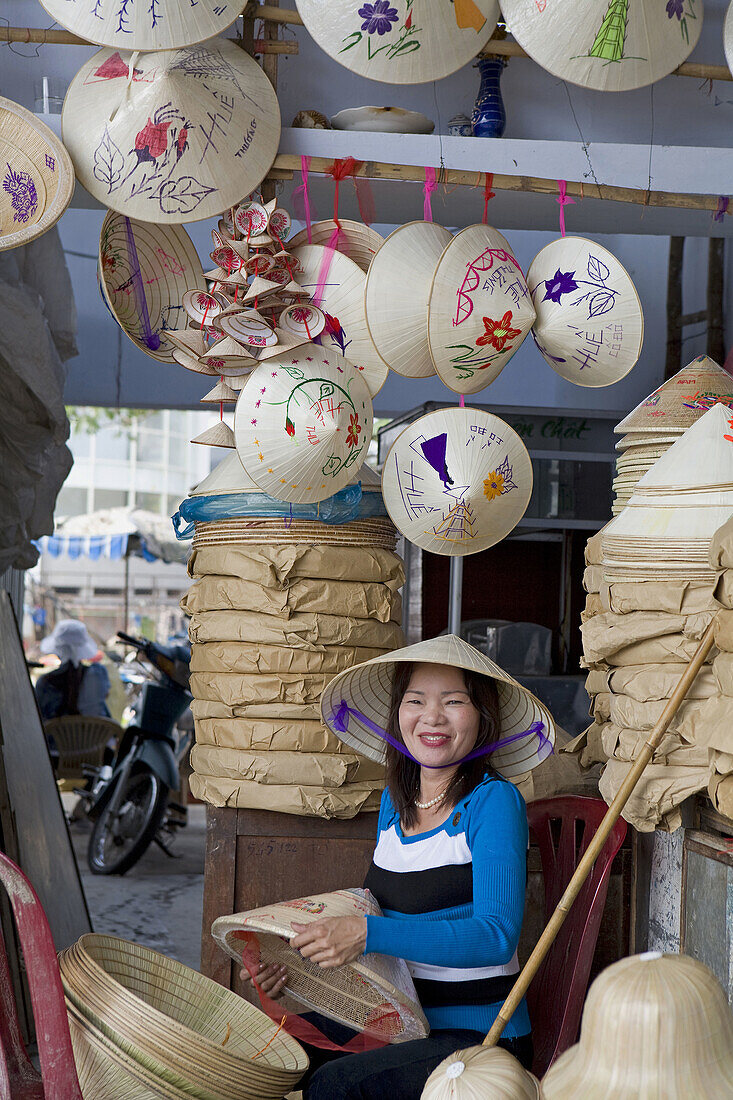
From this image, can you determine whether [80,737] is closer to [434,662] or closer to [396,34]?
[434,662]

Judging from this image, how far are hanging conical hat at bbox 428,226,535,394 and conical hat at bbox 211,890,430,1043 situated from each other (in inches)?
43.9

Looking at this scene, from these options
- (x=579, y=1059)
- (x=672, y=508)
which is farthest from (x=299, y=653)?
(x=579, y=1059)

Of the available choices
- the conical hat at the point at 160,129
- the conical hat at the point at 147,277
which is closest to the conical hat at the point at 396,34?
the conical hat at the point at 160,129

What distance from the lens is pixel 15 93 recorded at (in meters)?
2.52

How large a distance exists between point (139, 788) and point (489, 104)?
14.0 feet

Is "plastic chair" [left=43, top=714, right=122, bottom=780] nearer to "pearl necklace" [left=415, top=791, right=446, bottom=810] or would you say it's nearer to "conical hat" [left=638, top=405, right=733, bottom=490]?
"pearl necklace" [left=415, top=791, right=446, bottom=810]

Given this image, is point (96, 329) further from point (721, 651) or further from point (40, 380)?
point (721, 651)

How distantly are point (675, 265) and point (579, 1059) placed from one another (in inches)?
177

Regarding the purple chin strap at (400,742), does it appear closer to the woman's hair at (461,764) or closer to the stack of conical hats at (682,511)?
the woman's hair at (461,764)

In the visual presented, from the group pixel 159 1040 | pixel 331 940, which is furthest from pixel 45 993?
pixel 331 940

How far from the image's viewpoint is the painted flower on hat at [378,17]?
81.6 inches

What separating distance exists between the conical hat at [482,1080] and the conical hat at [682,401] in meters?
1.53

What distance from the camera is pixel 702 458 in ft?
6.36

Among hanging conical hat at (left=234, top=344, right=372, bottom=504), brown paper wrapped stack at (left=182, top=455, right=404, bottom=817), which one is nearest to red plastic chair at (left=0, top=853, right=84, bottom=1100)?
brown paper wrapped stack at (left=182, top=455, right=404, bottom=817)
